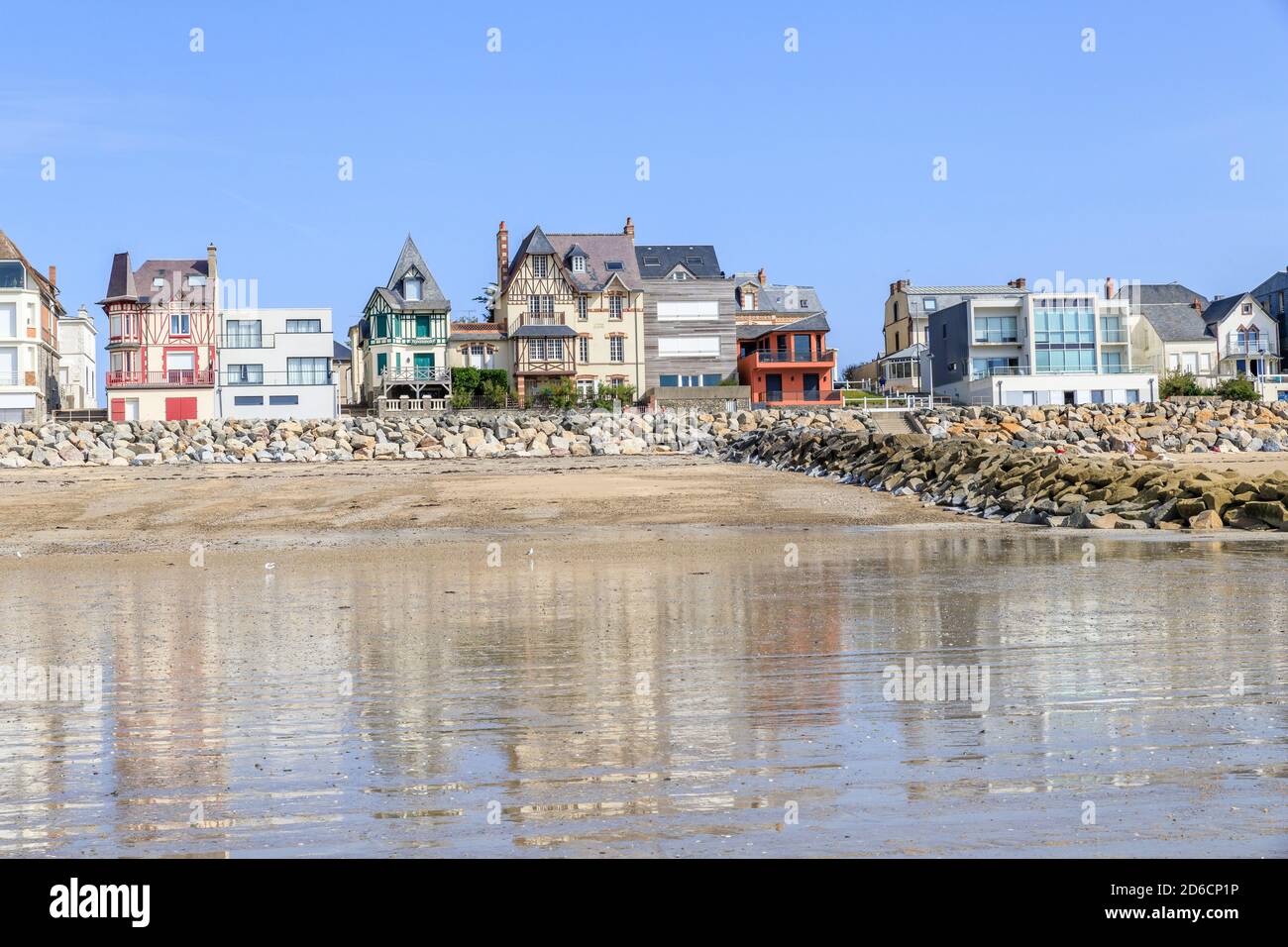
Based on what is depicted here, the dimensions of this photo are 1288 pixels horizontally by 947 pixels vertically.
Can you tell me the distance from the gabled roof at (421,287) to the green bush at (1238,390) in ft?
148

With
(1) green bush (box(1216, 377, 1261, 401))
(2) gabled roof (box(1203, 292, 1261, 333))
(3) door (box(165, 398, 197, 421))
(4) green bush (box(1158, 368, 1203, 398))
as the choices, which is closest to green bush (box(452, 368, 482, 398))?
(3) door (box(165, 398, 197, 421))

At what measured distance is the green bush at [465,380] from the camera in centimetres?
7719

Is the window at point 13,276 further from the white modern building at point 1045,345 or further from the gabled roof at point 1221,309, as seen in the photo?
the gabled roof at point 1221,309

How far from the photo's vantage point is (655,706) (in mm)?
8273

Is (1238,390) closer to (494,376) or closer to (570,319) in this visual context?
(570,319)

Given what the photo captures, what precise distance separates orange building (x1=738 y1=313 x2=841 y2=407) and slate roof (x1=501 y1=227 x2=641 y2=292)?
30.7 ft

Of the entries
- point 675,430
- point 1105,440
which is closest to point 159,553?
point 675,430

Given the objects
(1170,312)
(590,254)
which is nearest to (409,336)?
(590,254)

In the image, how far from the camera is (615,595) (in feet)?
48.3

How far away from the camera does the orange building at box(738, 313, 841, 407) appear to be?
3273 inches

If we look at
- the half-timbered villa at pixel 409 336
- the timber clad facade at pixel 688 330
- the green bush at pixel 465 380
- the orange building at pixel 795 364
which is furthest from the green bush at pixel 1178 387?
the half-timbered villa at pixel 409 336

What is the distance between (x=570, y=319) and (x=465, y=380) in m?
8.51
